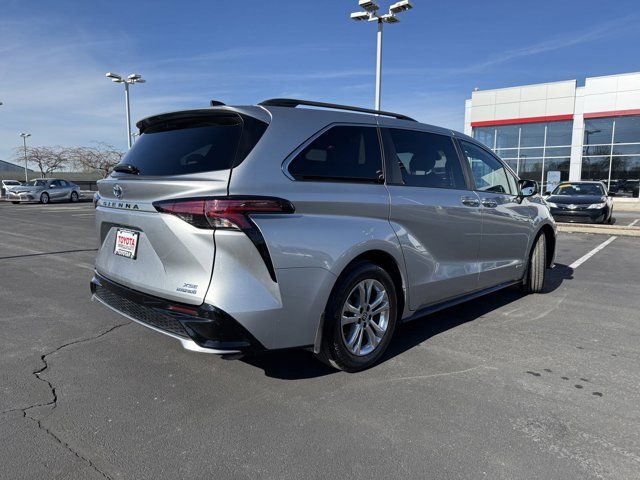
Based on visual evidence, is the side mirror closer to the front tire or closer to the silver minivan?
the silver minivan

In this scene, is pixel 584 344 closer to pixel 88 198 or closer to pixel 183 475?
pixel 183 475

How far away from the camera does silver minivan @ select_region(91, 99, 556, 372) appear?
2766mm

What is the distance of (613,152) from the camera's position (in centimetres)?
2739

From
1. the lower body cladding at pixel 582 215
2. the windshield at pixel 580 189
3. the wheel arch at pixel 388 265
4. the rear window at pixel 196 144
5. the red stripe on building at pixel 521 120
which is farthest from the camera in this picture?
the red stripe on building at pixel 521 120

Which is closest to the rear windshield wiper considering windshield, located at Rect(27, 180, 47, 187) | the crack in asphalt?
the crack in asphalt

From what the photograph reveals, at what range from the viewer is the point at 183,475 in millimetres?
2305

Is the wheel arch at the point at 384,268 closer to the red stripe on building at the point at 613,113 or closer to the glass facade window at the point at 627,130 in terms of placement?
the red stripe on building at the point at 613,113

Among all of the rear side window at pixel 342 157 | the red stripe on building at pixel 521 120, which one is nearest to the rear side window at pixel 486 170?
the rear side window at pixel 342 157

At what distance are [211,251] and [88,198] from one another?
114 feet

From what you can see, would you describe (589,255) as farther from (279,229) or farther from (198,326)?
(198,326)

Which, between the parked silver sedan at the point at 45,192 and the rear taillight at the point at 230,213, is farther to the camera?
the parked silver sedan at the point at 45,192

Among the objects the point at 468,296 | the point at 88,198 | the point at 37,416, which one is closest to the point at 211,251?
the point at 37,416

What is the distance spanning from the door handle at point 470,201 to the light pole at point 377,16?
11.4 metres

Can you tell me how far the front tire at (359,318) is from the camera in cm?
322
